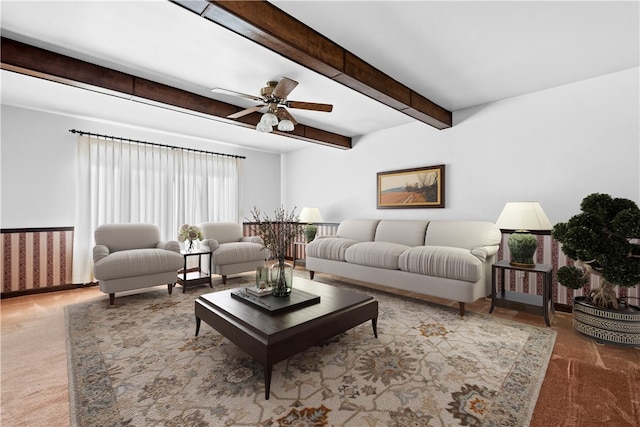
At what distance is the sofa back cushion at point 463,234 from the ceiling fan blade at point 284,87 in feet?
8.48

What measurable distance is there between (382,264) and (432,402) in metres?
2.04

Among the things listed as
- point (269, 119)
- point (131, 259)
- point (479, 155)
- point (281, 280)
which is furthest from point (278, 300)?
point (479, 155)

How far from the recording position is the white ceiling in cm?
197

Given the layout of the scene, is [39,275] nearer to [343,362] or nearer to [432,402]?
[343,362]

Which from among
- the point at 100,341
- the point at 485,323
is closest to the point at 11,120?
the point at 100,341

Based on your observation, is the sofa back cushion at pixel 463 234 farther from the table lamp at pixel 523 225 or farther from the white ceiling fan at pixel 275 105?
the white ceiling fan at pixel 275 105

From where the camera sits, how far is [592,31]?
7.27 ft

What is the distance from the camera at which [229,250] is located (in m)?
4.27

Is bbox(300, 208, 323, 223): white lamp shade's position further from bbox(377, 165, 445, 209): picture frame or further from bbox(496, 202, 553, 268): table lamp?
bbox(496, 202, 553, 268): table lamp

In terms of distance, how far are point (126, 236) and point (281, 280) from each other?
9.26ft

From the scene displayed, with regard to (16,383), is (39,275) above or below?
above

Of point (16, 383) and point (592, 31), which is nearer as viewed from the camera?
point (16, 383)

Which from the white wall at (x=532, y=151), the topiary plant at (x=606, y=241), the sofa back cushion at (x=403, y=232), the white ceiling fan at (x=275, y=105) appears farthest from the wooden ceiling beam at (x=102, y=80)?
the topiary plant at (x=606, y=241)

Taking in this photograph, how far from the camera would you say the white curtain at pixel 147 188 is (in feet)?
13.7
